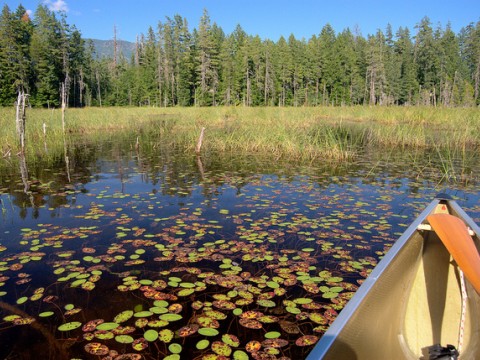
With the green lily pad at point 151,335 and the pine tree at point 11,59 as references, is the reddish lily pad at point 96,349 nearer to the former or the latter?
the green lily pad at point 151,335

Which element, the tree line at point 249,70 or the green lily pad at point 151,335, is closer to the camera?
the green lily pad at point 151,335

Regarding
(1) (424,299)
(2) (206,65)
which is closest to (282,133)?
(1) (424,299)

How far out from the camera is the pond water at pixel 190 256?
7.77ft

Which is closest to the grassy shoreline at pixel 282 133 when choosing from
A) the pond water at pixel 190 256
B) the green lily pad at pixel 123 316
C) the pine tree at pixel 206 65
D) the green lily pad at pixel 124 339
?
the pond water at pixel 190 256

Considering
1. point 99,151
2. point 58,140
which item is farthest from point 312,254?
point 58,140

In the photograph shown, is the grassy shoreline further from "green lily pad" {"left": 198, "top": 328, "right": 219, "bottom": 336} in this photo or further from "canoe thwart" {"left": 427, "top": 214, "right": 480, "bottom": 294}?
"green lily pad" {"left": 198, "top": 328, "right": 219, "bottom": 336}

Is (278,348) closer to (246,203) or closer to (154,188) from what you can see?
(246,203)

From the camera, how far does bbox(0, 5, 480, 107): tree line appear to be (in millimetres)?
43369

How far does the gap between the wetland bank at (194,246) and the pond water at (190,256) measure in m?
0.02

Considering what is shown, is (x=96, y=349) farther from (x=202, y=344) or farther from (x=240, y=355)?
(x=240, y=355)

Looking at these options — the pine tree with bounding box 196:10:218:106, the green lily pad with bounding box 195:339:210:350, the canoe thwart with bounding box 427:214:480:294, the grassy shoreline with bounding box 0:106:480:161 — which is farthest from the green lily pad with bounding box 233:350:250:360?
the pine tree with bounding box 196:10:218:106

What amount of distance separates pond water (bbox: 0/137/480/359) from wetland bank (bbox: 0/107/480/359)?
0.05 ft

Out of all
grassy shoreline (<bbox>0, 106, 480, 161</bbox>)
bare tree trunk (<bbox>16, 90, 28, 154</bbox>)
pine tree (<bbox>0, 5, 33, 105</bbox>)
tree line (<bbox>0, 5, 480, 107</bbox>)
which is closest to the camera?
bare tree trunk (<bbox>16, 90, 28, 154</bbox>)

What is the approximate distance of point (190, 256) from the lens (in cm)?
363
